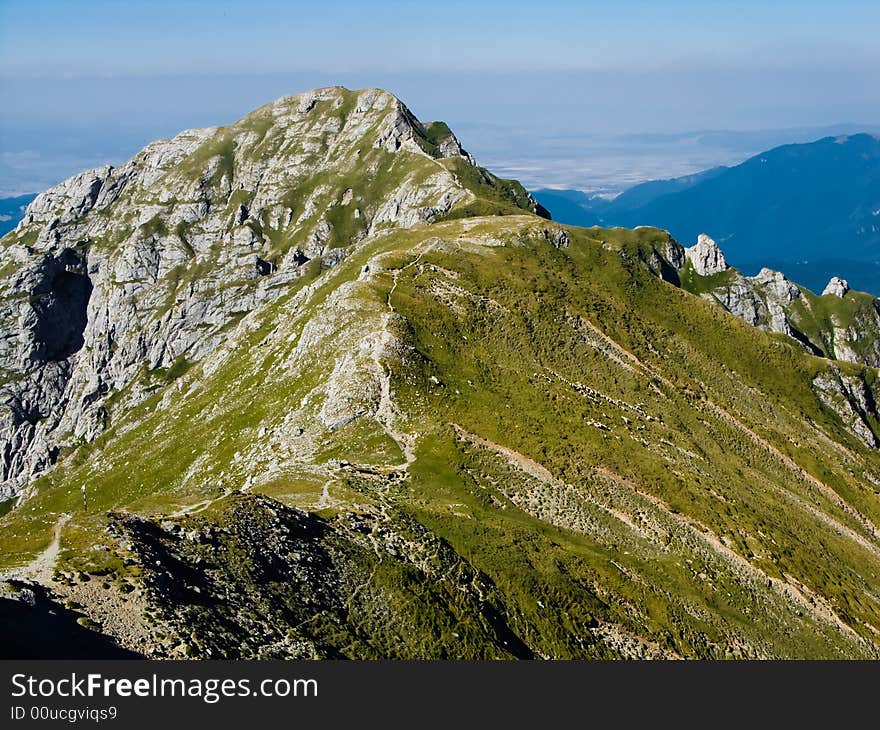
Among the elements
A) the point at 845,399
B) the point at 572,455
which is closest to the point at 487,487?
the point at 572,455

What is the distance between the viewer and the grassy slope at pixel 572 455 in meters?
68.5

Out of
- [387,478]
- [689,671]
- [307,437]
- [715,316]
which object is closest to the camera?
[689,671]

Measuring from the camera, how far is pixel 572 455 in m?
92.1

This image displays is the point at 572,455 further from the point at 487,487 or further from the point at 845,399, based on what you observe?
the point at 845,399

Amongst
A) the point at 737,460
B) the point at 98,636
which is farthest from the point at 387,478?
the point at 737,460

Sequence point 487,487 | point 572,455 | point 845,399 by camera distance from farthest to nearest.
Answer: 1. point 845,399
2. point 572,455
3. point 487,487

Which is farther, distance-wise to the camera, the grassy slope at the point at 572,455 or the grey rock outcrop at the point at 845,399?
the grey rock outcrop at the point at 845,399

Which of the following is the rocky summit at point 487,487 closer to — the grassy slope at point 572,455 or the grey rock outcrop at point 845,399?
the grassy slope at point 572,455

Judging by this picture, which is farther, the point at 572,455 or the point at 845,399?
the point at 845,399

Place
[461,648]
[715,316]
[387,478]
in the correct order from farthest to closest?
[715,316], [387,478], [461,648]

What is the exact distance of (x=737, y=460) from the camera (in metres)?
112

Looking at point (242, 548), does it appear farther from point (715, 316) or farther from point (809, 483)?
point (715, 316)

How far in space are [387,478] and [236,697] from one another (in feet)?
163

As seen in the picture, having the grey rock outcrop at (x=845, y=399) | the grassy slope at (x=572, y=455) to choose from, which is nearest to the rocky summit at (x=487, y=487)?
the grassy slope at (x=572, y=455)
